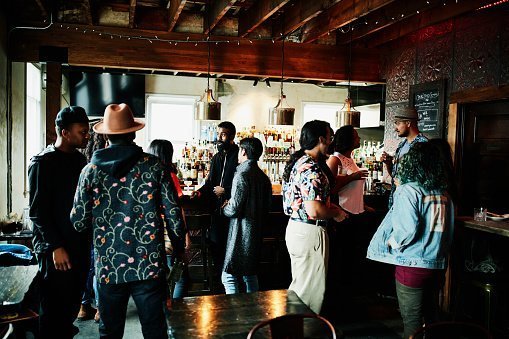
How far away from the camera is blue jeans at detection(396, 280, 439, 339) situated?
3205mm

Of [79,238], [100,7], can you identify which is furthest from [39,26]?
[79,238]

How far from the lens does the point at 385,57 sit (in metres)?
6.81

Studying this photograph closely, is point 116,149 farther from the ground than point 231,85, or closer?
closer

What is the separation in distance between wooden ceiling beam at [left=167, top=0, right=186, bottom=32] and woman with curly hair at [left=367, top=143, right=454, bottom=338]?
2899mm

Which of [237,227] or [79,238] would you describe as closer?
[79,238]

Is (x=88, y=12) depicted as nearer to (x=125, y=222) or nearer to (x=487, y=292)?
(x=125, y=222)

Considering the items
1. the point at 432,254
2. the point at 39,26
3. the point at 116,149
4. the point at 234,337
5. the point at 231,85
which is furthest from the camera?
the point at 231,85

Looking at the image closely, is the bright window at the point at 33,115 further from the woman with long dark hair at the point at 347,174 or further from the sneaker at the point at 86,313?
the woman with long dark hair at the point at 347,174

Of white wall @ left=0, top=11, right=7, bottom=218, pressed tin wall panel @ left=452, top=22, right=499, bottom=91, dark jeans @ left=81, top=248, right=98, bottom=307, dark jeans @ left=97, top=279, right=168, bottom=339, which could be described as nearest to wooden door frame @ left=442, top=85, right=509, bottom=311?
pressed tin wall panel @ left=452, top=22, right=499, bottom=91

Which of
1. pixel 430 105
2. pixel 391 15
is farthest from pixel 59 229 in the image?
pixel 430 105

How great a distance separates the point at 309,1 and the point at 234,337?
4.05 m

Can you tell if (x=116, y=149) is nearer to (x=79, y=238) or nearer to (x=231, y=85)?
(x=79, y=238)

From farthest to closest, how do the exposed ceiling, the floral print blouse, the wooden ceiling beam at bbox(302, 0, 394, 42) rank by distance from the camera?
1. the exposed ceiling
2. the wooden ceiling beam at bbox(302, 0, 394, 42)
3. the floral print blouse

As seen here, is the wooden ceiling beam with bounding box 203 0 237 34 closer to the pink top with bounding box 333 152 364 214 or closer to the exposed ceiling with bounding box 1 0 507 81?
the exposed ceiling with bounding box 1 0 507 81
